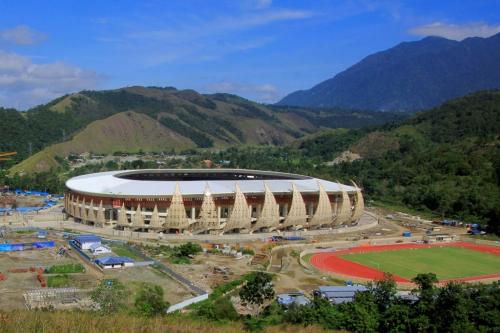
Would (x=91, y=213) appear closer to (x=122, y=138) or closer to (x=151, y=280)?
(x=151, y=280)

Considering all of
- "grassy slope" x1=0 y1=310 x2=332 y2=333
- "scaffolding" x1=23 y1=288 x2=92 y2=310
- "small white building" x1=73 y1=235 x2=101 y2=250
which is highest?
"grassy slope" x1=0 y1=310 x2=332 y2=333

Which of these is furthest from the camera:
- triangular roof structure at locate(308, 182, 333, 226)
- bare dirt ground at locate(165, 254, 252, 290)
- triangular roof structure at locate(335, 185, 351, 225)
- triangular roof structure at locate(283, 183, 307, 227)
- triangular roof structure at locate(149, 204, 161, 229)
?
triangular roof structure at locate(335, 185, 351, 225)

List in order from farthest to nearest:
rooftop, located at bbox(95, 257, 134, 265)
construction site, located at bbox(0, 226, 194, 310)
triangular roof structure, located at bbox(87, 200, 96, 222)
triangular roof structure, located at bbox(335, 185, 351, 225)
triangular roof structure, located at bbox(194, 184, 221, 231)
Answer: triangular roof structure, located at bbox(335, 185, 351, 225)
triangular roof structure, located at bbox(87, 200, 96, 222)
triangular roof structure, located at bbox(194, 184, 221, 231)
rooftop, located at bbox(95, 257, 134, 265)
construction site, located at bbox(0, 226, 194, 310)

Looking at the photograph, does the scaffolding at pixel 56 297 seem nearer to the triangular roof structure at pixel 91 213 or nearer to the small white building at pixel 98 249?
the small white building at pixel 98 249

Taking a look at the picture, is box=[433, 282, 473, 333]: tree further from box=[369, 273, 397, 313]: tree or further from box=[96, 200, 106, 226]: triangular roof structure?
box=[96, 200, 106, 226]: triangular roof structure

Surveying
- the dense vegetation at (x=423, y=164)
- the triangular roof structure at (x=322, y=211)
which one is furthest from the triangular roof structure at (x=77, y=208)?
the dense vegetation at (x=423, y=164)

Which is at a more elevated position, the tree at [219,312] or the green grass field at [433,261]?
the tree at [219,312]

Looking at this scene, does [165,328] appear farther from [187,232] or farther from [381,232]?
[381,232]

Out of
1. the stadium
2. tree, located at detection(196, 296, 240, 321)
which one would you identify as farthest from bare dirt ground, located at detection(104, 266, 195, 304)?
the stadium
